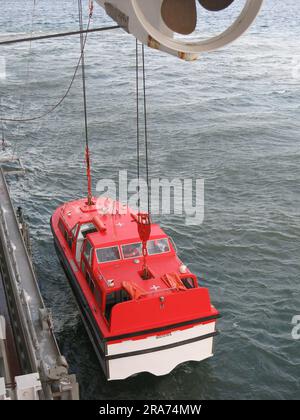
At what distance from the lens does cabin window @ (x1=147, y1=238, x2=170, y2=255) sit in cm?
1473

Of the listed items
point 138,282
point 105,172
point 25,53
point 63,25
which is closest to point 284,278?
point 138,282

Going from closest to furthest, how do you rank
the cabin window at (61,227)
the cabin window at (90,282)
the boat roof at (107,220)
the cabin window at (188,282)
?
the cabin window at (188,282) → the cabin window at (90,282) → the boat roof at (107,220) → the cabin window at (61,227)

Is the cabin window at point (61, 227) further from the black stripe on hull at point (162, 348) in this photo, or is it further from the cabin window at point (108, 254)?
the black stripe on hull at point (162, 348)

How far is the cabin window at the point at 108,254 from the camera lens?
14328mm

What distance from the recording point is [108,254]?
569 inches

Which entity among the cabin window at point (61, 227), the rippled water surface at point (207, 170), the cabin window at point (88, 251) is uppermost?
the cabin window at point (88, 251)

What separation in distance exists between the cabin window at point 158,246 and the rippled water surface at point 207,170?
3314 mm

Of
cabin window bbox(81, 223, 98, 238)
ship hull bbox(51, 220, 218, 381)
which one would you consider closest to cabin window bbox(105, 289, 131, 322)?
ship hull bbox(51, 220, 218, 381)

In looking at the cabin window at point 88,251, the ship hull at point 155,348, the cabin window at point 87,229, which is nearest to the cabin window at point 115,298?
the ship hull at point 155,348

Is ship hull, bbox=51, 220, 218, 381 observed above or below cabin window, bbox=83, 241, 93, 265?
below

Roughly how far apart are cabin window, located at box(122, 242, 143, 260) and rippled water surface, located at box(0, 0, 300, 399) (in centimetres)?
307

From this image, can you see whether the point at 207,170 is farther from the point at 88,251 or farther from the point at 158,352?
the point at 158,352

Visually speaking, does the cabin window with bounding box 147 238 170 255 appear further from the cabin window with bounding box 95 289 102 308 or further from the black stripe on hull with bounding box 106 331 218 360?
the black stripe on hull with bounding box 106 331 218 360

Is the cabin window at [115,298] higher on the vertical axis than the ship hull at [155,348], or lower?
higher
